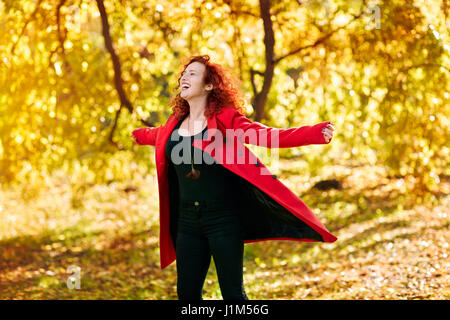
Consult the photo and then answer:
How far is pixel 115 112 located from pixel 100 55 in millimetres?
1004

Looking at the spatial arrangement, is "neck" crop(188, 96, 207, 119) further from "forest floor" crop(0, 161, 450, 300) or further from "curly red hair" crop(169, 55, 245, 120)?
"forest floor" crop(0, 161, 450, 300)

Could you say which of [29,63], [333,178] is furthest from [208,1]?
[333,178]

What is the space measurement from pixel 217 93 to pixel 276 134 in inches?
24.1

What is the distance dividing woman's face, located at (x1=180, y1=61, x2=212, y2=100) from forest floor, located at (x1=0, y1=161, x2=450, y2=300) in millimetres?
3433

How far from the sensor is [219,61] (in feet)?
23.8

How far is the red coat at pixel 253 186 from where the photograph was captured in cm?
299

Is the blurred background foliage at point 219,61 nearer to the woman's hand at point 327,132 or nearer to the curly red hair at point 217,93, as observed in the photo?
the curly red hair at point 217,93

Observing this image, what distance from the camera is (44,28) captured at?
22.0 feet

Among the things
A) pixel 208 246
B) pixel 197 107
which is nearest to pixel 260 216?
pixel 208 246

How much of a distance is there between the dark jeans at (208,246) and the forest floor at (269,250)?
2955 millimetres

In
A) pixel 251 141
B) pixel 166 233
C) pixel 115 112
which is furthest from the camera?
pixel 115 112

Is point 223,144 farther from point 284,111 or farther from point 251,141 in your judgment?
point 284,111

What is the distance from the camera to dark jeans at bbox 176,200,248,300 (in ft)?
10.2

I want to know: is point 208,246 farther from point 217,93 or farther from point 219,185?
point 217,93
